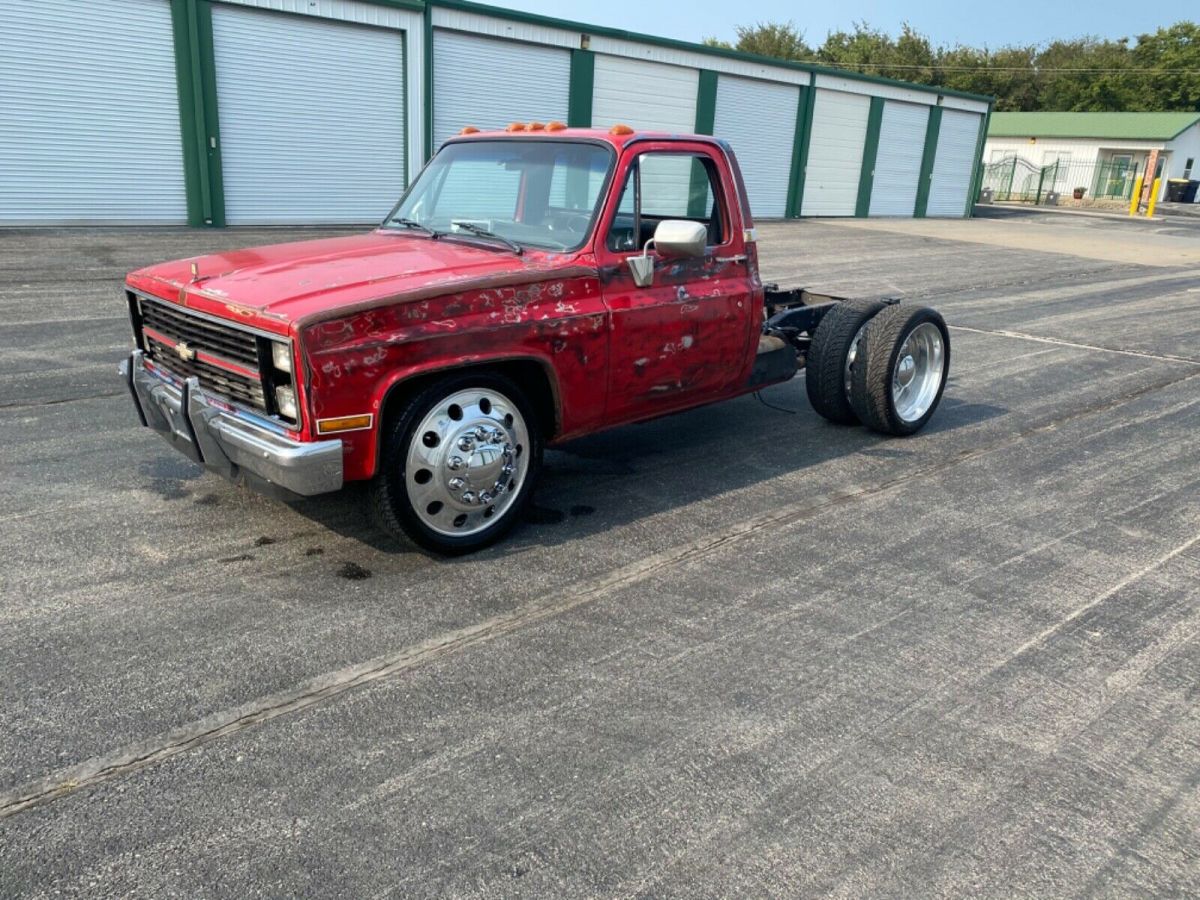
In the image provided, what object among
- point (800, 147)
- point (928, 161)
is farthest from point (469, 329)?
point (928, 161)

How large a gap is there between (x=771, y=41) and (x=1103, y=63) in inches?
1047

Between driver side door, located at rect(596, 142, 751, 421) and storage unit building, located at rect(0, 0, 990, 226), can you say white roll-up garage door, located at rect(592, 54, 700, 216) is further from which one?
driver side door, located at rect(596, 142, 751, 421)

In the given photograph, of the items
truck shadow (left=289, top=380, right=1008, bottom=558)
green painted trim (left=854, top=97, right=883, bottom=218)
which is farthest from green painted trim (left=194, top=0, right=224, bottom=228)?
green painted trim (left=854, top=97, right=883, bottom=218)

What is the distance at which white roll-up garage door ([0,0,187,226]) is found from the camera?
686 inches

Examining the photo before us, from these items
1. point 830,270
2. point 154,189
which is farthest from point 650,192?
point 154,189

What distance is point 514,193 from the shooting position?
17.1 ft

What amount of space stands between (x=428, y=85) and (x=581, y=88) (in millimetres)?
4778

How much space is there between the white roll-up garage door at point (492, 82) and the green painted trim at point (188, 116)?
5.35 meters

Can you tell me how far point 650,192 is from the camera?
5.22 m

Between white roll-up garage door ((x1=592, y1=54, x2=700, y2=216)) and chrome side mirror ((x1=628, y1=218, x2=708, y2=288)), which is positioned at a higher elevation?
white roll-up garage door ((x1=592, y1=54, x2=700, y2=216))

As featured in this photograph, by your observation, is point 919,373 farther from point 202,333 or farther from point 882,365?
point 202,333

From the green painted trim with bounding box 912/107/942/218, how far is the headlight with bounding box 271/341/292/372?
120ft

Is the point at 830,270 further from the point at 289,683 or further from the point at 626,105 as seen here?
the point at 289,683

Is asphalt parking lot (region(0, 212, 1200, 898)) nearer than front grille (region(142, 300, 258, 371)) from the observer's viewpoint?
Yes
